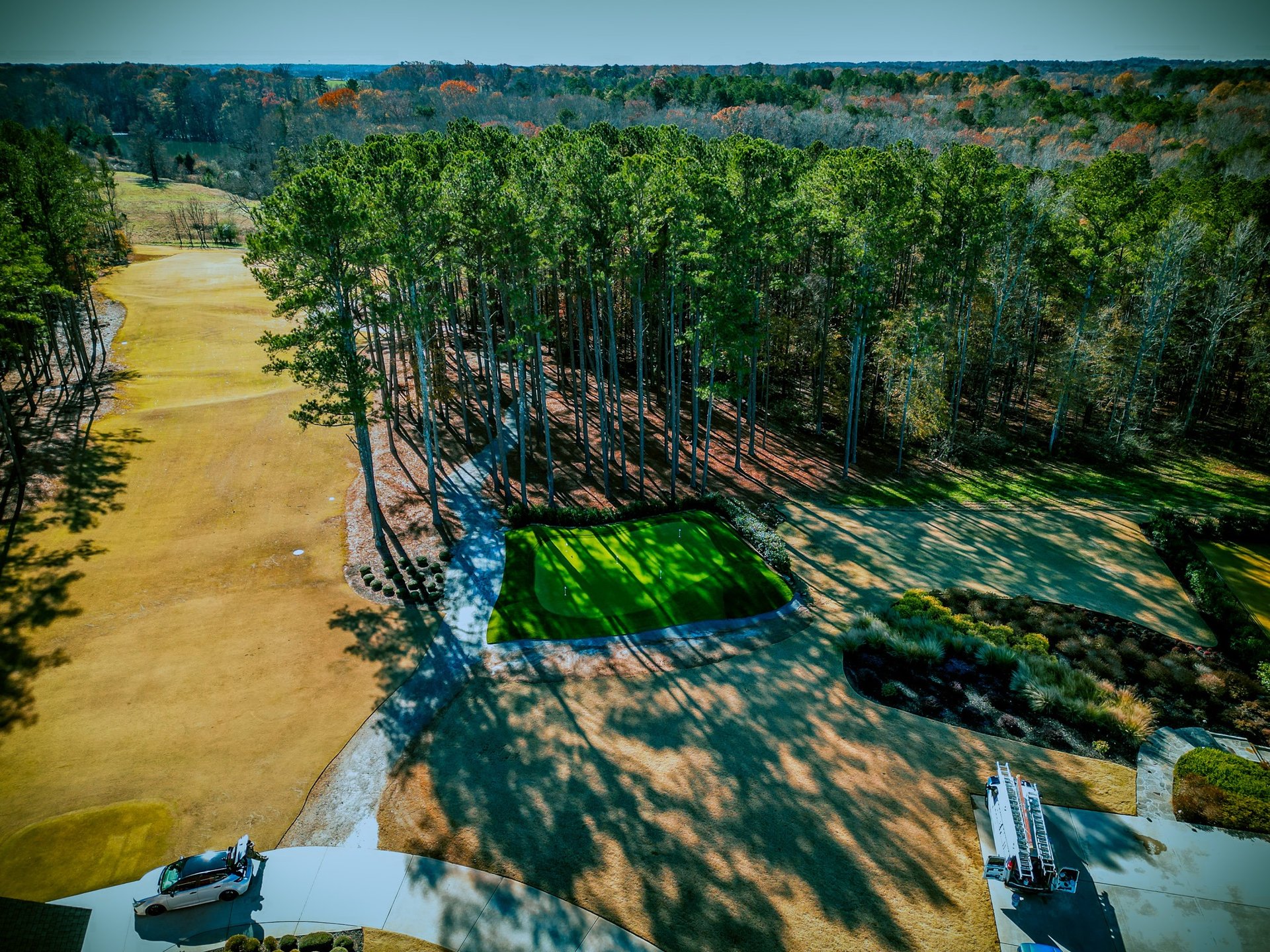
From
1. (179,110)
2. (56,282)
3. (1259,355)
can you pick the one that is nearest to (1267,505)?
(1259,355)

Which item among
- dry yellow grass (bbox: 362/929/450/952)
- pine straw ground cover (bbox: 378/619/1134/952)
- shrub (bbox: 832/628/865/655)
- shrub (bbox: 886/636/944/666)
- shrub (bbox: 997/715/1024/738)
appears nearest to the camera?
dry yellow grass (bbox: 362/929/450/952)

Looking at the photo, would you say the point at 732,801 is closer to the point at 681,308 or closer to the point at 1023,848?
the point at 1023,848

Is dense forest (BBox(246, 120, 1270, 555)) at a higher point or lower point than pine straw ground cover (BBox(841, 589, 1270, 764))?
higher

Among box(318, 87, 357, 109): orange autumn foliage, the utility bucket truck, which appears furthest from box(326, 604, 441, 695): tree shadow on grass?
box(318, 87, 357, 109): orange autumn foliage

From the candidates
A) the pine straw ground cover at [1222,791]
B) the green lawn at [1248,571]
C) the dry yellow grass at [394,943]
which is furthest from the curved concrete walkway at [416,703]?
the green lawn at [1248,571]

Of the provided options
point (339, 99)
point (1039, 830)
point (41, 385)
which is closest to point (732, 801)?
point (1039, 830)

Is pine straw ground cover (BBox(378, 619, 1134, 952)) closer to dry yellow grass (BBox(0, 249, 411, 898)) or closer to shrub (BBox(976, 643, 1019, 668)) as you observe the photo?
shrub (BBox(976, 643, 1019, 668))
